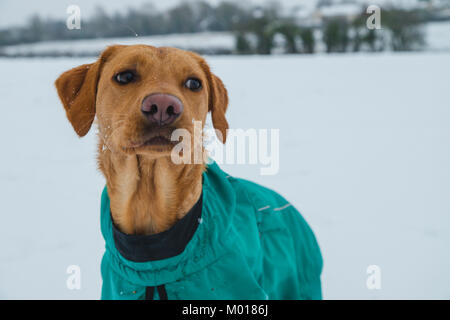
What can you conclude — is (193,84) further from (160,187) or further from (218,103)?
(160,187)

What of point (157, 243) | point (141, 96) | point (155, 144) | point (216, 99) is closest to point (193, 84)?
point (216, 99)

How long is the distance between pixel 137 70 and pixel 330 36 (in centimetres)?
230

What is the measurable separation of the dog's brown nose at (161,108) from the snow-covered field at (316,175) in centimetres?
155

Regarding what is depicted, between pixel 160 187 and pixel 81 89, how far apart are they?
0.67 m

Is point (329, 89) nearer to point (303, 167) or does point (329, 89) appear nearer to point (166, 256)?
point (303, 167)

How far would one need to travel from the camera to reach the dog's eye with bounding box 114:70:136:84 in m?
1.66

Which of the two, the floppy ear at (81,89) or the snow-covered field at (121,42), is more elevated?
the snow-covered field at (121,42)

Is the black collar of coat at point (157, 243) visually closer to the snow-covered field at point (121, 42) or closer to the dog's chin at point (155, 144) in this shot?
the dog's chin at point (155, 144)

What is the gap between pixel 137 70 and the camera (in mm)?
1645

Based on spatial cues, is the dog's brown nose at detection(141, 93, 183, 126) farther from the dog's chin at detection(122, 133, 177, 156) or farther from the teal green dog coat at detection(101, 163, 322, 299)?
the teal green dog coat at detection(101, 163, 322, 299)

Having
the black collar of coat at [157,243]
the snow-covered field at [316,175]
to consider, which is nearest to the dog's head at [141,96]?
the black collar of coat at [157,243]

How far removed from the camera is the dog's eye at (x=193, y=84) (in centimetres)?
173
